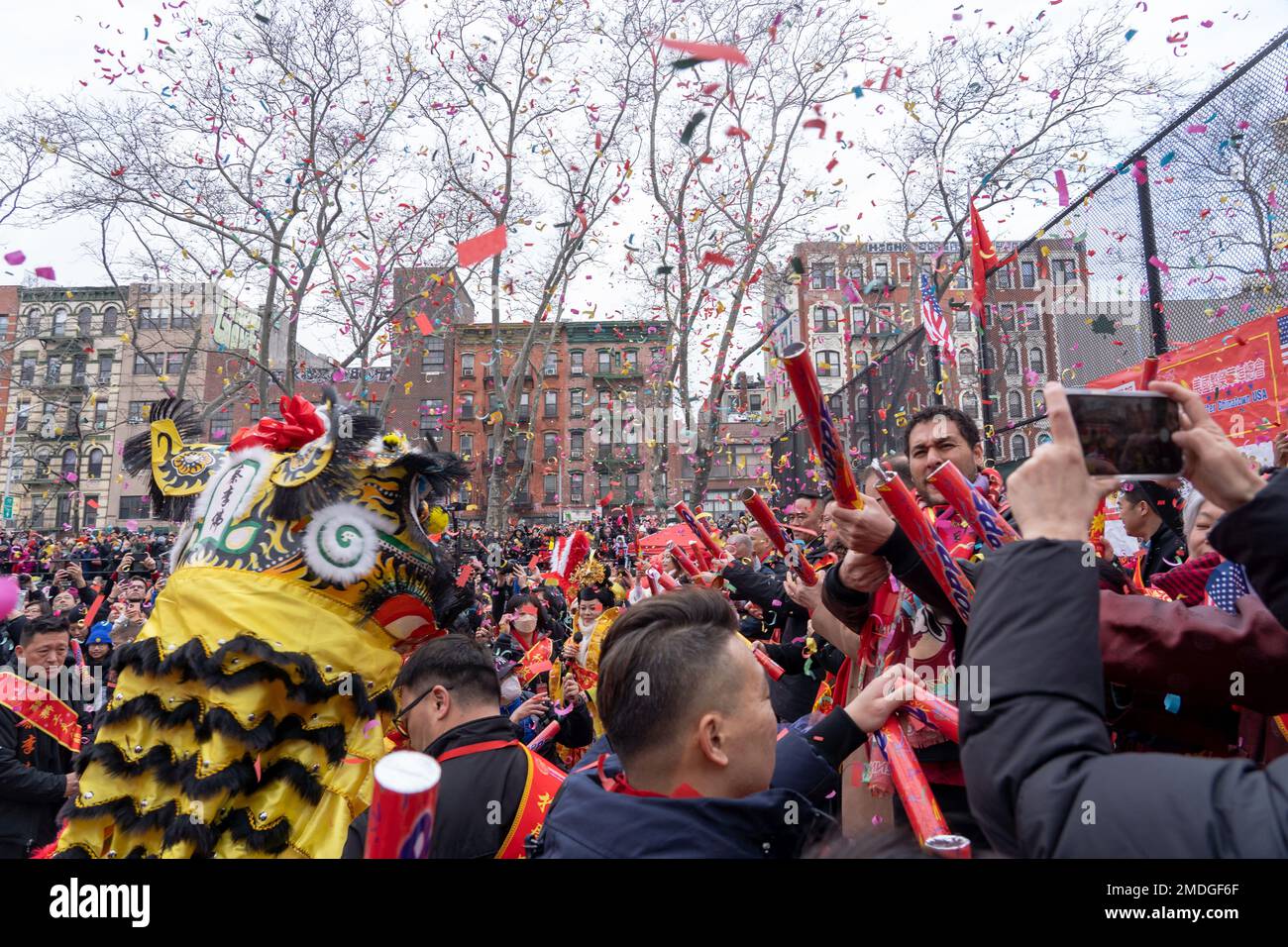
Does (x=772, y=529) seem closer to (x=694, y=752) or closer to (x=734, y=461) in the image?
(x=694, y=752)

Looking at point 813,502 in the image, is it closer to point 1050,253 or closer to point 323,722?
point 1050,253

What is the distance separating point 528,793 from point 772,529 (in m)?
1.15

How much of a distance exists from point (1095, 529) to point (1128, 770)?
455 centimetres

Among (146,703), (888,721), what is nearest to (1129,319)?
(888,721)

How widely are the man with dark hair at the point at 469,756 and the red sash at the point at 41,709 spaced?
2.38 metres

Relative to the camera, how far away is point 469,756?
2439 millimetres

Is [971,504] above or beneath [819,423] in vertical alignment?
beneath

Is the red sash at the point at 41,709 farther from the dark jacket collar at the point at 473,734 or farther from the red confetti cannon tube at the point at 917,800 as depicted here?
the red confetti cannon tube at the point at 917,800

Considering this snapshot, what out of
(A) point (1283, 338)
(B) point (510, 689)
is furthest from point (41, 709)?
(A) point (1283, 338)

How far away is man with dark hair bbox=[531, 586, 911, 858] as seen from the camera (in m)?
1.29

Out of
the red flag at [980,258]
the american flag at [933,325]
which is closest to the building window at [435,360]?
the american flag at [933,325]

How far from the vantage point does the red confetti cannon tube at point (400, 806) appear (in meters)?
0.92

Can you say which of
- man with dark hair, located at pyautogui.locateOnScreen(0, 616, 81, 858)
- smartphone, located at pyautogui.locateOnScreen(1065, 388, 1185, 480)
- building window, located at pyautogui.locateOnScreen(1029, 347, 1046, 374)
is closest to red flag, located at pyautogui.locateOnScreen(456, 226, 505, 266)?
building window, located at pyautogui.locateOnScreen(1029, 347, 1046, 374)

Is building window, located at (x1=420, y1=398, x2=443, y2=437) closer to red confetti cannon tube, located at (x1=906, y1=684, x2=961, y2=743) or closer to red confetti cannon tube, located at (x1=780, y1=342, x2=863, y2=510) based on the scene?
red confetti cannon tube, located at (x1=780, y1=342, x2=863, y2=510)
